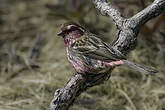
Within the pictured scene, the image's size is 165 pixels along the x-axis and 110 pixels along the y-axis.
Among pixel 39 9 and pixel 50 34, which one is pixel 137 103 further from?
pixel 39 9

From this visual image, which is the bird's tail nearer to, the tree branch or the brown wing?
the brown wing

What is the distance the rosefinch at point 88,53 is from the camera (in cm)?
253

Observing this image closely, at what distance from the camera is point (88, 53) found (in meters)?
2.71

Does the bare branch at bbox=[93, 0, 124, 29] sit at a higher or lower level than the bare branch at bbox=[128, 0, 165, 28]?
higher

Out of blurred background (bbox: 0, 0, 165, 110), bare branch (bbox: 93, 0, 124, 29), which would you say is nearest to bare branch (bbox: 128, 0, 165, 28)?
bare branch (bbox: 93, 0, 124, 29)

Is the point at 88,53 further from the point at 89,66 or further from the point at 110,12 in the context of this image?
the point at 110,12

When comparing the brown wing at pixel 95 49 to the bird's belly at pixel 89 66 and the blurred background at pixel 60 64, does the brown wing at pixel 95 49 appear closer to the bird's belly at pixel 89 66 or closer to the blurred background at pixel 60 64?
the bird's belly at pixel 89 66

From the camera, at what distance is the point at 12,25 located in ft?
19.4

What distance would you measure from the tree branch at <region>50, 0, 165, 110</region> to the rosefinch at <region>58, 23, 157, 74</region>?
2.6 inches

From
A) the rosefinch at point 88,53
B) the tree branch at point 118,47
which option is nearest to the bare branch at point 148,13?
the tree branch at point 118,47

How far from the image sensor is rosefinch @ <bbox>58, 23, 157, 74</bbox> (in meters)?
Result: 2.53

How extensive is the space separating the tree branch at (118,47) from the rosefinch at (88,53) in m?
0.07

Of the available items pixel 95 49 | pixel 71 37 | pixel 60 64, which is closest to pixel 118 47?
pixel 95 49

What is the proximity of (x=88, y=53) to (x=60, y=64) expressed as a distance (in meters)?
1.80
